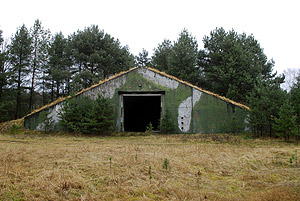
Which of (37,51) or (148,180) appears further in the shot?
(37,51)

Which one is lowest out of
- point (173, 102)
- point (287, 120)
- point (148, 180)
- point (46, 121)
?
point (148, 180)

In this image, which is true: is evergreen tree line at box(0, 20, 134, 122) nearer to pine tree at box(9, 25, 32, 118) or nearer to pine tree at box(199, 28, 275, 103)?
pine tree at box(9, 25, 32, 118)

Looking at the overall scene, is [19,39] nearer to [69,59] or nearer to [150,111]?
[69,59]

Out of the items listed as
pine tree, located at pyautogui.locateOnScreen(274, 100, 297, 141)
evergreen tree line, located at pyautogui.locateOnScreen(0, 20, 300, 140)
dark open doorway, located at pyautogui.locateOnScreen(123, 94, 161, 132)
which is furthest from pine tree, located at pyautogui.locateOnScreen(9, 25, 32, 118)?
pine tree, located at pyautogui.locateOnScreen(274, 100, 297, 141)

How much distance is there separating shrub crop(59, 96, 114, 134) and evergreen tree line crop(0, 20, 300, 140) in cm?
1081

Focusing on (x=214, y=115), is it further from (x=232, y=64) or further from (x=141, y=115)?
(x=141, y=115)

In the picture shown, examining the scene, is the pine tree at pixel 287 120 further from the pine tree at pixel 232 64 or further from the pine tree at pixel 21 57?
the pine tree at pixel 21 57

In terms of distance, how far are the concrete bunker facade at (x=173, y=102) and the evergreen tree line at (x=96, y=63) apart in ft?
26.1

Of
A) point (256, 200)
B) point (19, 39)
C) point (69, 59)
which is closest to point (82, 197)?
point (256, 200)

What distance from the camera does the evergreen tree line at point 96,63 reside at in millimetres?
21703

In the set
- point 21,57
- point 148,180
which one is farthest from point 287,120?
point 21,57

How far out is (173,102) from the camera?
13.8m

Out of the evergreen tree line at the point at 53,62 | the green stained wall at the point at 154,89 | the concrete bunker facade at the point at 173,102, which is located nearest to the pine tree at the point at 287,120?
the concrete bunker facade at the point at 173,102

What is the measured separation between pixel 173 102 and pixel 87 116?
5.11 metres
